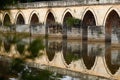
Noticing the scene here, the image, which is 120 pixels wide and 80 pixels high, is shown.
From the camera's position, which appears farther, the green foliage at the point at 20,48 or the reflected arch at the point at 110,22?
the reflected arch at the point at 110,22

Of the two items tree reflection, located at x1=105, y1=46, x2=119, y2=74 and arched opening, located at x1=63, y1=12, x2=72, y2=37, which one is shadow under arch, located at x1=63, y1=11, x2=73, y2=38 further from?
tree reflection, located at x1=105, y1=46, x2=119, y2=74

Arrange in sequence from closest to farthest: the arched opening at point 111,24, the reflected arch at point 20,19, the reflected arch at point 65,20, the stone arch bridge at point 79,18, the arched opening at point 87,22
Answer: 1. the arched opening at point 111,24
2. the stone arch bridge at point 79,18
3. the arched opening at point 87,22
4. the reflected arch at point 65,20
5. the reflected arch at point 20,19

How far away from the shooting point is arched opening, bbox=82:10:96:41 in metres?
39.5

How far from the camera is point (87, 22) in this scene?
41.2 metres

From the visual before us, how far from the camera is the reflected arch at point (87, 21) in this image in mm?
39006

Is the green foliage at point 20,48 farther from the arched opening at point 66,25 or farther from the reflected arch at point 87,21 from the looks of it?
the arched opening at point 66,25

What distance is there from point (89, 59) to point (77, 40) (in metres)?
13.7

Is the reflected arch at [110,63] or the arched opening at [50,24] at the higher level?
the arched opening at [50,24]

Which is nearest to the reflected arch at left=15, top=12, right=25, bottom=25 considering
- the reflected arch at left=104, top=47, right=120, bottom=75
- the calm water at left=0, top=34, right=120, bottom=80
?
the calm water at left=0, top=34, right=120, bottom=80

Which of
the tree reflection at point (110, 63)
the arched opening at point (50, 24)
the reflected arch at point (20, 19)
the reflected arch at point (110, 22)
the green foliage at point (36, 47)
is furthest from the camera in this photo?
the reflected arch at point (20, 19)

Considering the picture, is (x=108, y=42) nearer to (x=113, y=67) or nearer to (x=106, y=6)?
(x=106, y=6)

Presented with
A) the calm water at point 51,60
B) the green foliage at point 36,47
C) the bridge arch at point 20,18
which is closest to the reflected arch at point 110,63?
the calm water at point 51,60

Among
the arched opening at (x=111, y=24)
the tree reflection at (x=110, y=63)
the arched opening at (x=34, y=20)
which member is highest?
the arched opening at (x=34, y=20)

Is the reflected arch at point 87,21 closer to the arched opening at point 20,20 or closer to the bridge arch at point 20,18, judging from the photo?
the bridge arch at point 20,18
